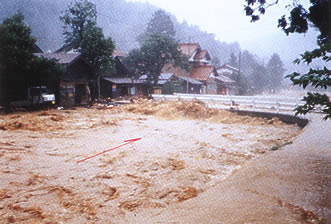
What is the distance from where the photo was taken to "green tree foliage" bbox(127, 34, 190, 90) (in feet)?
95.0

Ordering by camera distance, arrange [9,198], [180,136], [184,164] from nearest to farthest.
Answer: [9,198], [184,164], [180,136]

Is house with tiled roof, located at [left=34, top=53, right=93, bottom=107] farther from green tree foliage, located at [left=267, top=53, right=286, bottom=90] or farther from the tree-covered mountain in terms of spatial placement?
green tree foliage, located at [left=267, top=53, right=286, bottom=90]

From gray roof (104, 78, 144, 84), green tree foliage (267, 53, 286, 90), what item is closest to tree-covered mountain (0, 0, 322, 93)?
green tree foliage (267, 53, 286, 90)

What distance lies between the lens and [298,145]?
693 cm

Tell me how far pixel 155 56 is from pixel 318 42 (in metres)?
26.1

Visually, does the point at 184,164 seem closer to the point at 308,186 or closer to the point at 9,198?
the point at 308,186

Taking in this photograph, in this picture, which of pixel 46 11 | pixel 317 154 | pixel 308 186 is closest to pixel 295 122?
pixel 317 154

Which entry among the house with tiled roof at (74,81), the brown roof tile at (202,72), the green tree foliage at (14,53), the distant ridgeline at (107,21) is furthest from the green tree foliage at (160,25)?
the green tree foliage at (14,53)

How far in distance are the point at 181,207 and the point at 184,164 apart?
2.70m

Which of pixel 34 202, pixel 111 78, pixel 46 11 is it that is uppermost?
pixel 46 11

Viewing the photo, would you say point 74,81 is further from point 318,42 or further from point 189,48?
point 189,48

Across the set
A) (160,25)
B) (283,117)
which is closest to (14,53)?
(283,117)

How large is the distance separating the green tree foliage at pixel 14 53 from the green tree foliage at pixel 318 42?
1594 cm

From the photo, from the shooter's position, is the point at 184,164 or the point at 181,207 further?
the point at 184,164
